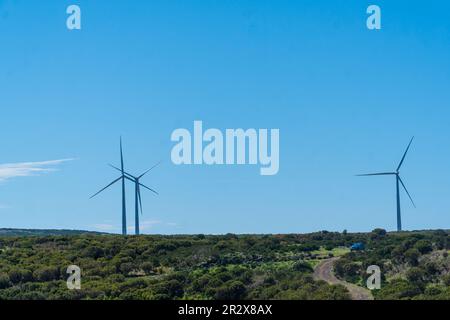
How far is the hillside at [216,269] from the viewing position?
5900 centimetres

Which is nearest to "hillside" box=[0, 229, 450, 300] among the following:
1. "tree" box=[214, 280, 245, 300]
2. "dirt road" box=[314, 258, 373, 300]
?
"tree" box=[214, 280, 245, 300]

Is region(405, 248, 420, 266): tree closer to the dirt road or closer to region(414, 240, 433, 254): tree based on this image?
region(414, 240, 433, 254): tree

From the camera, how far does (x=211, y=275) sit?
217 ft

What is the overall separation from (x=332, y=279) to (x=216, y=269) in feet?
36.1

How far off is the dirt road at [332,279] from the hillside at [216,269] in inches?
28.1

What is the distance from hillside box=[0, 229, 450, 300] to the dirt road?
2.34 ft

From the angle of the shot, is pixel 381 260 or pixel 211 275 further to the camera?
pixel 381 260

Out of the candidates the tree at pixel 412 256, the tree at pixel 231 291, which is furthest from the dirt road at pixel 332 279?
the tree at pixel 231 291

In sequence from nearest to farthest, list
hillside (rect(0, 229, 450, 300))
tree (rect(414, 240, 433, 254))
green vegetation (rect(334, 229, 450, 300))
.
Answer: green vegetation (rect(334, 229, 450, 300))
hillside (rect(0, 229, 450, 300))
tree (rect(414, 240, 433, 254))

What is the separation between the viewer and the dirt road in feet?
190
